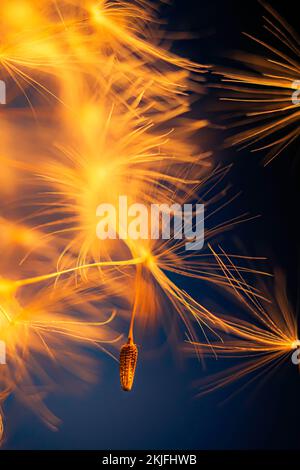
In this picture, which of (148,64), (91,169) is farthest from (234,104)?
(91,169)

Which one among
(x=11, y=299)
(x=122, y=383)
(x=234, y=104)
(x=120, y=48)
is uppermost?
(x=120, y=48)

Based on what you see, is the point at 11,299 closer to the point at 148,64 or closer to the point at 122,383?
the point at 122,383

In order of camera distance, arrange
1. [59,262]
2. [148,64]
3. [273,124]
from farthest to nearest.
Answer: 1. [59,262]
2. [148,64]
3. [273,124]

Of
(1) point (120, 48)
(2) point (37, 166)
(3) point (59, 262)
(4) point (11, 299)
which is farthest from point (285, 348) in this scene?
(1) point (120, 48)

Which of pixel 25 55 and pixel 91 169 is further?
pixel 91 169

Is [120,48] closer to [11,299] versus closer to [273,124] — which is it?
[273,124]

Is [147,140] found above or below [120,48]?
below

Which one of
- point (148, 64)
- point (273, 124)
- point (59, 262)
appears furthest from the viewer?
point (59, 262)
